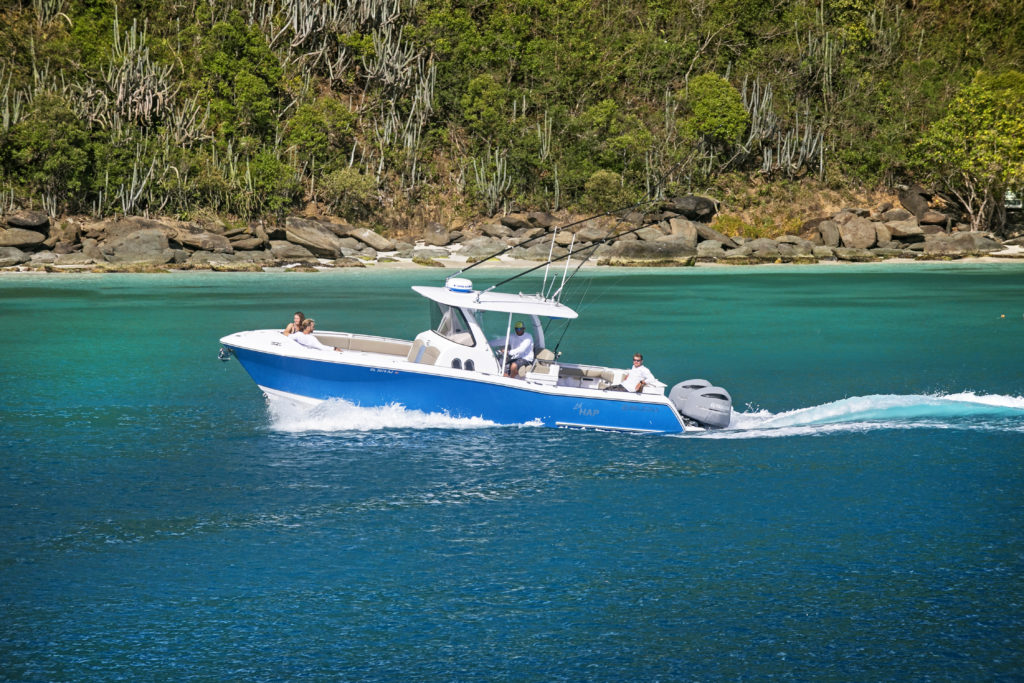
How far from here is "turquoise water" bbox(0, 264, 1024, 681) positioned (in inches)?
370

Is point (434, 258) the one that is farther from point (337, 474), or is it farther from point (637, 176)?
point (337, 474)

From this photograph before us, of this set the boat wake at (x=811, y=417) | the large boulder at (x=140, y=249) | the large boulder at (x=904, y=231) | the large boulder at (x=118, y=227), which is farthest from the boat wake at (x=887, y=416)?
the large boulder at (x=904, y=231)

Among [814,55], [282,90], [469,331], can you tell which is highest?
[814,55]

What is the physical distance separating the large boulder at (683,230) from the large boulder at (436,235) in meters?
13.4

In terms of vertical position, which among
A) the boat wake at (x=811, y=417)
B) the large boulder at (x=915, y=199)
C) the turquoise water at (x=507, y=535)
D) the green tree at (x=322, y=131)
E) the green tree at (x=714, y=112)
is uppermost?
the green tree at (x=714, y=112)

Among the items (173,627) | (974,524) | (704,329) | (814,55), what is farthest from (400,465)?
(814,55)

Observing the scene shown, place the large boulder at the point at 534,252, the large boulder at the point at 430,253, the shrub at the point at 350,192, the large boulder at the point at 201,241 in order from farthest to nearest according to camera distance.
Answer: the shrub at the point at 350,192 → the large boulder at the point at 430,253 → the large boulder at the point at 534,252 → the large boulder at the point at 201,241

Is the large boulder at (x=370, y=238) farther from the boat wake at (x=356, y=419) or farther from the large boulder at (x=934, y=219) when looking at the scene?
the boat wake at (x=356, y=419)

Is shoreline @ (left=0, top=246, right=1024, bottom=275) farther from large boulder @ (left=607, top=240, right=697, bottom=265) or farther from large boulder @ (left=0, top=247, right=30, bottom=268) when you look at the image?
large boulder @ (left=607, top=240, right=697, bottom=265)

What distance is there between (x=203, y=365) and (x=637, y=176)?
173ft

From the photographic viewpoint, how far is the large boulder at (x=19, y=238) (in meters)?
55.7

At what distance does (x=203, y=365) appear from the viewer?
2512 cm

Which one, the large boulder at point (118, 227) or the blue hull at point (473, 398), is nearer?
the blue hull at point (473, 398)

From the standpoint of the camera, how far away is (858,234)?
6806 centimetres
